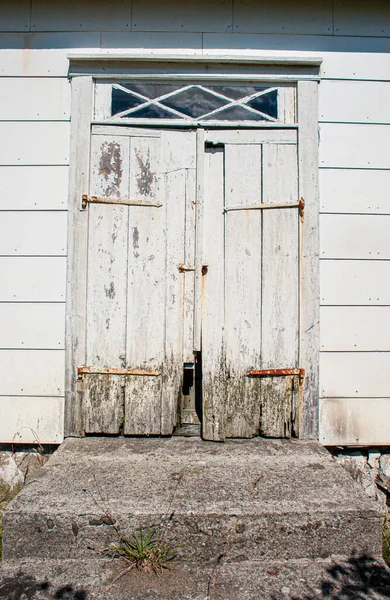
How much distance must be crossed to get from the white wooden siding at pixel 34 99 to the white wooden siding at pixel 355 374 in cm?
253

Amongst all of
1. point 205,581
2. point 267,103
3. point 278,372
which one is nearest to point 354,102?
point 267,103

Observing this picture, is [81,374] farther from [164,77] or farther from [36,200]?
[164,77]

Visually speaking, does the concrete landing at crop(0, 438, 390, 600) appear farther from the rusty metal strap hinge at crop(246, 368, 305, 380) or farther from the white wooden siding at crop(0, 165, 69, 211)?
the white wooden siding at crop(0, 165, 69, 211)

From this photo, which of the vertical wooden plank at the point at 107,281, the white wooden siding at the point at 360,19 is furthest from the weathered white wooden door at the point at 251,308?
the white wooden siding at the point at 360,19

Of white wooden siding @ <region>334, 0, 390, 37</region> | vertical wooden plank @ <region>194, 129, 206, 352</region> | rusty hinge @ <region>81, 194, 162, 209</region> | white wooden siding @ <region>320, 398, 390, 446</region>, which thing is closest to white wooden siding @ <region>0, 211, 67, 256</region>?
rusty hinge @ <region>81, 194, 162, 209</region>

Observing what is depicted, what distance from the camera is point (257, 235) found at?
9.93 ft

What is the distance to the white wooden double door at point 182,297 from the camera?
3004 mm

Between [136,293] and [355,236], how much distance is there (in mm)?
1581

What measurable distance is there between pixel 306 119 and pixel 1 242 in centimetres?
230

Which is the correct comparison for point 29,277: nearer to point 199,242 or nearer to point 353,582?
point 199,242

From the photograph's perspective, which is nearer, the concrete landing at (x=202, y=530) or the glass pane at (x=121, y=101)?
the concrete landing at (x=202, y=530)

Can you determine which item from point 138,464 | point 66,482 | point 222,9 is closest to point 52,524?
point 66,482

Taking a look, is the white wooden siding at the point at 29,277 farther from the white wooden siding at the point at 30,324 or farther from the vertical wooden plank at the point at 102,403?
the vertical wooden plank at the point at 102,403

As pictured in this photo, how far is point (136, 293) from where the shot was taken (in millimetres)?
3014
